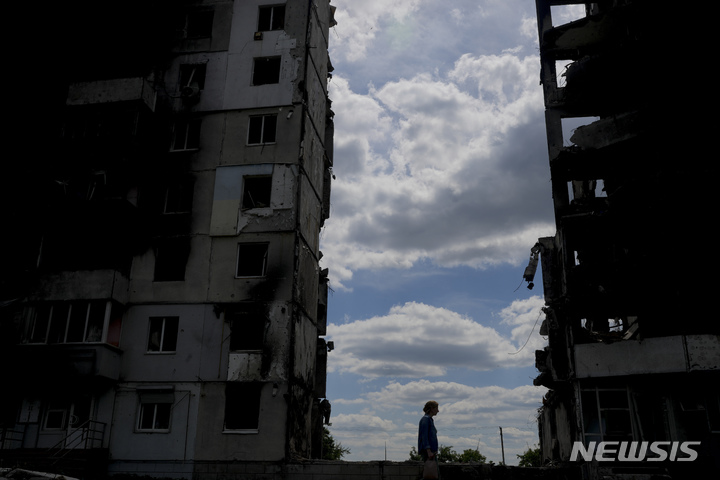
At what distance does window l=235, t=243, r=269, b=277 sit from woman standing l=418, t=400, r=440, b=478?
1659cm

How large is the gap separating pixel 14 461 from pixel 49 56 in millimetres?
21621

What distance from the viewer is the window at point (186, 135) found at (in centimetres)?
3225

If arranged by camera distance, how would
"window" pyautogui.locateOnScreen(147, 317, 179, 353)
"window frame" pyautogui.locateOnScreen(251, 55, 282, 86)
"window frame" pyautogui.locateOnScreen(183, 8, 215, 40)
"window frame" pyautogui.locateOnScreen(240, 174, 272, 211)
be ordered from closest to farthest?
"window" pyautogui.locateOnScreen(147, 317, 179, 353) < "window frame" pyautogui.locateOnScreen(240, 174, 272, 211) < "window frame" pyautogui.locateOnScreen(251, 55, 282, 86) < "window frame" pyautogui.locateOnScreen(183, 8, 215, 40)

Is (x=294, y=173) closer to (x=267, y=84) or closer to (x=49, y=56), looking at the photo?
(x=267, y=84)

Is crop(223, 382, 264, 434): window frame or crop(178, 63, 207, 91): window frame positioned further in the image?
crop(178, 63, 207, 91): window frame

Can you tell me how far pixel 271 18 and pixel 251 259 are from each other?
13745mm

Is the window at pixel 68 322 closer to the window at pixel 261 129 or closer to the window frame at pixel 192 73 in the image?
the window at pixel 261 129

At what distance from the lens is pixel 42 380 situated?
88.7 feet

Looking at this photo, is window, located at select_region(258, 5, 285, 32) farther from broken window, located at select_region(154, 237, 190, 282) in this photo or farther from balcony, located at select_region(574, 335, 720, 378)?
balcony, located at select_region(574, 335, 720, 378)

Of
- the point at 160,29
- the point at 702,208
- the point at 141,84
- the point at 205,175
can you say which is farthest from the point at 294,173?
the point at 702,208

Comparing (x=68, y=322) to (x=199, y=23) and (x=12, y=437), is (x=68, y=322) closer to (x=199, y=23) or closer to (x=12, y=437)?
(x=12, y=437)

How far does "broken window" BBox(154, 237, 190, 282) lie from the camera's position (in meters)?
29.9

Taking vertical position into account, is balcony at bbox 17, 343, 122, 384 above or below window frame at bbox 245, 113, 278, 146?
below

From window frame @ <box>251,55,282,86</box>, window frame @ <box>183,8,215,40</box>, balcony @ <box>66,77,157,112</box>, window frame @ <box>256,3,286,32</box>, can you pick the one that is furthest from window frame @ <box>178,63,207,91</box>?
window frame @ <box>256,3,286,32</box>
